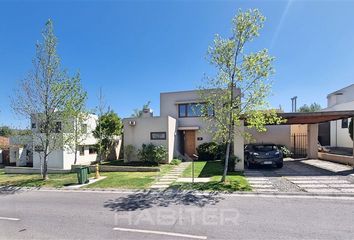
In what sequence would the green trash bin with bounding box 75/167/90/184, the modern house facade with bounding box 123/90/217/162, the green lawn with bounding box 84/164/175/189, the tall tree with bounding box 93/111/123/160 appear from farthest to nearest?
the tall tree with bounding box 93/111/123/160 → the modern house facade with bounding box 123/90/217/162 → the green trash bin with bounding box 75/167/90/184 → the green lawn with bounding box 84/164/175/189

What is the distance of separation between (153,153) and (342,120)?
69.9 feet

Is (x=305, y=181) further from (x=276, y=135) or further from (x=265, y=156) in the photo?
(x=276, y=135)

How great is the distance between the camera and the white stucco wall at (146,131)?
19719mm

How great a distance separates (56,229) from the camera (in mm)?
6371

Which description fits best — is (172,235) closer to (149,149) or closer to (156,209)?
(156,209)

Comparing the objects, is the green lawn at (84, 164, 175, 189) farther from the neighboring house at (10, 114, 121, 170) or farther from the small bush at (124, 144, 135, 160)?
the small bush at (124, 144, 135, 160)

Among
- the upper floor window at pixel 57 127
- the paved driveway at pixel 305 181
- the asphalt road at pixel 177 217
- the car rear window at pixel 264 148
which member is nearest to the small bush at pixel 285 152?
the car rear window at pixel 264 148

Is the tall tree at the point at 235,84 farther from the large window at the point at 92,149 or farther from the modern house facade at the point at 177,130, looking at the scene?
the large window at the point at 92,149

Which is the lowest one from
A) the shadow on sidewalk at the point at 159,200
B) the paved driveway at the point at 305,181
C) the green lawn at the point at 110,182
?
the green lawn at the point at 110,182

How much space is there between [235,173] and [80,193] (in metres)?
7.95

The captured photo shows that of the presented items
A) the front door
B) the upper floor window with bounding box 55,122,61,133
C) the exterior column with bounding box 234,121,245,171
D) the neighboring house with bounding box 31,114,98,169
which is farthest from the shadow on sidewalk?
the front door

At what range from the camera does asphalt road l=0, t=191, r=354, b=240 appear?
581cm

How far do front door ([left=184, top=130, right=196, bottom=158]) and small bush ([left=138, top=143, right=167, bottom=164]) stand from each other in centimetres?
467

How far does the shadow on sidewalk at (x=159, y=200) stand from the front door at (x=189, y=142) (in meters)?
12.7
